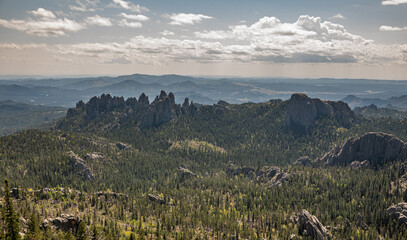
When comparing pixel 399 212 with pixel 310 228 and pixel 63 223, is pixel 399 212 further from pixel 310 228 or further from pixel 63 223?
pixel 63 223

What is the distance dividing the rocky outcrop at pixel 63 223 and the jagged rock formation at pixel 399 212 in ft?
601

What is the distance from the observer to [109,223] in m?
137

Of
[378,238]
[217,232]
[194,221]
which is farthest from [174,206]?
[378,238]

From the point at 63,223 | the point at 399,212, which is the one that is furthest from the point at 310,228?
the point at 63,223

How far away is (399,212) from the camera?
166000mm

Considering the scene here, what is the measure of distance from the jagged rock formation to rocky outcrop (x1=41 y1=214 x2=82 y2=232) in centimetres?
18307

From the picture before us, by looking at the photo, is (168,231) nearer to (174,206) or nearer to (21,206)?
(174,206)

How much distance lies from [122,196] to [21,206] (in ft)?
207

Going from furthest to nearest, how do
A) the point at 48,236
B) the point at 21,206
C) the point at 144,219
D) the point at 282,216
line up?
1. the point at 282,216
2. the point at 144,219
3. the point at 21,206
4. the point at 48,236

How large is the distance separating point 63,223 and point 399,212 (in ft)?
625

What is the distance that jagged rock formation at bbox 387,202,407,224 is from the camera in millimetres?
162375

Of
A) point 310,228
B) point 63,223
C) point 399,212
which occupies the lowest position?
point 310,228

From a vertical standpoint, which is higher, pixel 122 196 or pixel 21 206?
pixel 21 206

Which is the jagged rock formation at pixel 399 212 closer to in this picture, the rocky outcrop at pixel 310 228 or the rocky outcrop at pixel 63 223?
the rocky outcrop at pixel 310 228
